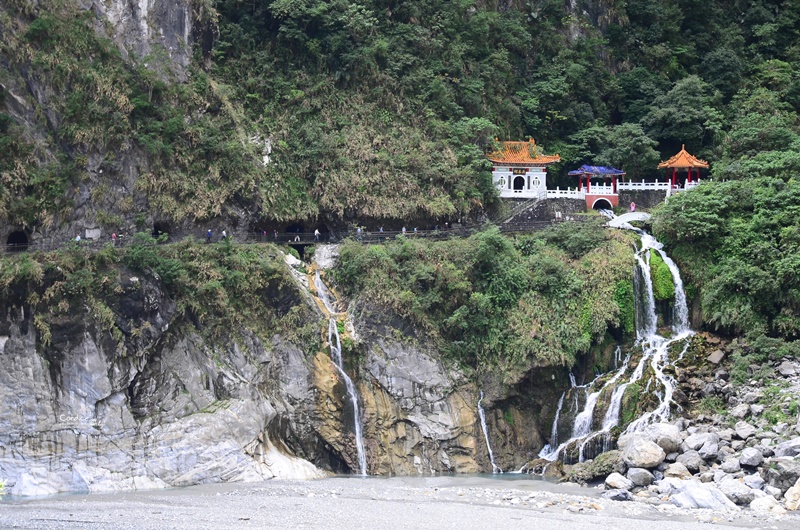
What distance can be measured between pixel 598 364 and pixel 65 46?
24480mm

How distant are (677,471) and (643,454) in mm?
1189

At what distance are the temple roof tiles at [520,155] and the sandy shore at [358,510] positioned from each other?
67.9 ft

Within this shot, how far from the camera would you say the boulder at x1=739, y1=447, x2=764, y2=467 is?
29.8 m

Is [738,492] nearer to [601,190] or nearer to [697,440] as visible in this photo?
[697,440]

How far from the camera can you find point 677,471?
30422 millimetres

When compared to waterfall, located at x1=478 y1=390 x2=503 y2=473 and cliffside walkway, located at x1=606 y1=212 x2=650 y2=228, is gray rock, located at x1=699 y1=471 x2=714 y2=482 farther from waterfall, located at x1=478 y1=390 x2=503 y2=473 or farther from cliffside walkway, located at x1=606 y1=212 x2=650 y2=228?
cliffside walkway, located at x1=606 y1=212 x2=650 y2=228

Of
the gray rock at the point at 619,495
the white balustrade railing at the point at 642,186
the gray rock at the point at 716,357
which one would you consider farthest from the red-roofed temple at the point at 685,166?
the gray rock at the point at 619,495

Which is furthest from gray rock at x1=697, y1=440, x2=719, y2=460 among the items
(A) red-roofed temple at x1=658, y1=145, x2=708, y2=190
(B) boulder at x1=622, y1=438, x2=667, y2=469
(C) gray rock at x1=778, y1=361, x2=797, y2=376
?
(A) red-roofed temple at x1=658, y1=145, x2=708, y2=190

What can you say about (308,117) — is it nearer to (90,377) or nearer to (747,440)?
(90,377)

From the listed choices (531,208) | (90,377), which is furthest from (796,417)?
(90,377)

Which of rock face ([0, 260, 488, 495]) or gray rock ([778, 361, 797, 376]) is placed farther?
gray rock ([778, 361, 797, 376])

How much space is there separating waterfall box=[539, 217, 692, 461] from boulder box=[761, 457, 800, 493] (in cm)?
683

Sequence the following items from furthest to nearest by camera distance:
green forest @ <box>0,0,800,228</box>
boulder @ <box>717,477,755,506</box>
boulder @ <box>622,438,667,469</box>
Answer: green forest @ <box>0,0,800,228</box> < boulder @ <box>622,438,667,469</box> < boulder @ <box>717,477,755,506</box>

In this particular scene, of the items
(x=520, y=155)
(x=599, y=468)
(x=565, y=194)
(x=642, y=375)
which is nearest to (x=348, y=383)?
(x=599, y=468)
